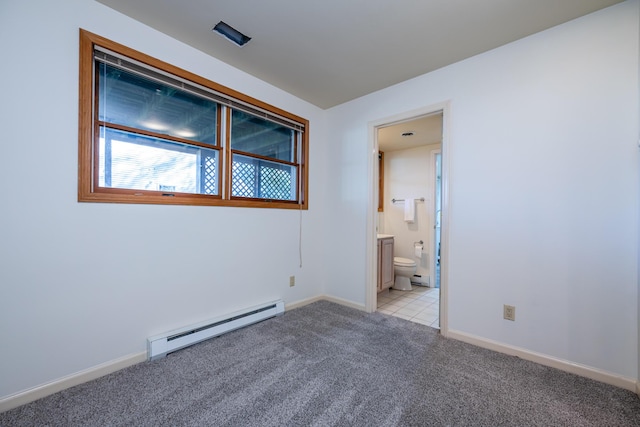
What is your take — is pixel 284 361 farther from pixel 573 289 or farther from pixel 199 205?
pixel 573 289

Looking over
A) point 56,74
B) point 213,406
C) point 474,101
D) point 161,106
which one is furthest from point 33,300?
point 474,101

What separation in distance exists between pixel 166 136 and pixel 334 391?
2.21 m

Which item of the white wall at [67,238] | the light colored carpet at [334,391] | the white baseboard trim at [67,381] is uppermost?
the white wall at [67,238]

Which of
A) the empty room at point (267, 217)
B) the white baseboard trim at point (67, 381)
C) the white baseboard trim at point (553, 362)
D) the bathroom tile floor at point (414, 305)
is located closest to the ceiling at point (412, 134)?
the empty room at point (267, 217)

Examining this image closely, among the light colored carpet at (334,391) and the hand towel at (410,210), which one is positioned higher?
the hand towel at (410,210)

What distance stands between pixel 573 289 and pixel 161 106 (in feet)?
11.1

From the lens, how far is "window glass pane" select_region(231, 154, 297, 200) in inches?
101

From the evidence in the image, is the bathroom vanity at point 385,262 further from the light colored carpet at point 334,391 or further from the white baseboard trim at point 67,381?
the white baseboard trim at point 67,381

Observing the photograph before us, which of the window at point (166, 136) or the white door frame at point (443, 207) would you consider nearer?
the window at point (166, 136)

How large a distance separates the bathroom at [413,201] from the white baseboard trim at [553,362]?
1.29 m

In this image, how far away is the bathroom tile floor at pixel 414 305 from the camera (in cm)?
283

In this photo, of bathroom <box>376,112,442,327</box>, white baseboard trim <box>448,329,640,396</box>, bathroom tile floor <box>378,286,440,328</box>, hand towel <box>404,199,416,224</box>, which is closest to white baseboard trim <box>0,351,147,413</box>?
bathroom tile floor <box>378,286,440,328</box>

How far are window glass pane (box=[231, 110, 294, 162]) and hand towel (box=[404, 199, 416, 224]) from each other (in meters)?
2.36

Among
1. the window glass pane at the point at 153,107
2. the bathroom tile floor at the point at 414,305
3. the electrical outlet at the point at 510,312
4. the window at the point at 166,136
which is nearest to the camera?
the window at the point at 166,136
